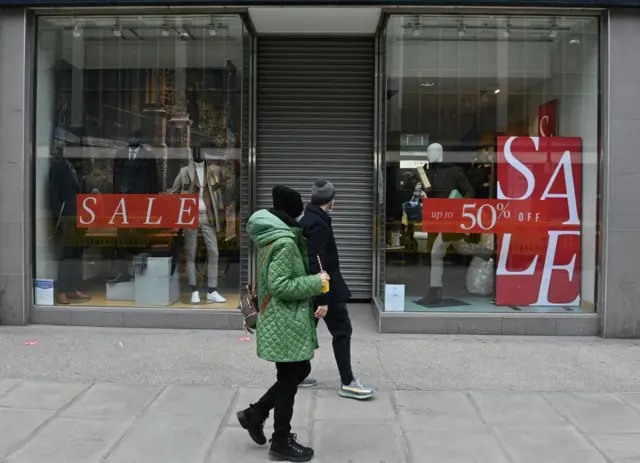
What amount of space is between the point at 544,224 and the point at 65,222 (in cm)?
586

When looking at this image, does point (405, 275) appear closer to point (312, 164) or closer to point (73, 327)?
point (312, 164)

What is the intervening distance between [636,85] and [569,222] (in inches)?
67.4

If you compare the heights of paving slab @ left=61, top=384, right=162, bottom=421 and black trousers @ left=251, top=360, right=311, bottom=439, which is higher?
black trousers @ left=251, top=360, right=311, bottom=439

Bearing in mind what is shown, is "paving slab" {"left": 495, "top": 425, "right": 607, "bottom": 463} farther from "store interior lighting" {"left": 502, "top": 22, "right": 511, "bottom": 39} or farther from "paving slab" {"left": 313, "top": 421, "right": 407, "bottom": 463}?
"store interior lighting" {"left": 502, "top": 22, "right": 511, "bottom": 39}

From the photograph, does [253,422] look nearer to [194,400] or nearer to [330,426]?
[330,426]

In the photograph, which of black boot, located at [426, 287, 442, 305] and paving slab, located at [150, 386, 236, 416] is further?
black boot, located at [426, 287, 442, 305]

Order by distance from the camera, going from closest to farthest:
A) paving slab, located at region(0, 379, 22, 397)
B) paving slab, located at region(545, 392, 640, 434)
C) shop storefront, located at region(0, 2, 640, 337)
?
paving slab, located at region(545, 392, 640, 434), paving slab, located at region(0, 379, 22, 397), shop storefront, located at region(0, 2, 640, 337)

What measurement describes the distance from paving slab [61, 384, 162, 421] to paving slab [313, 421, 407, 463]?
4.89 feet

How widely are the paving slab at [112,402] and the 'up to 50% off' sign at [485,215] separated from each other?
3.92 m

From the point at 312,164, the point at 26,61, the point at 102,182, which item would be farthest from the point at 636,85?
the point at 26,61

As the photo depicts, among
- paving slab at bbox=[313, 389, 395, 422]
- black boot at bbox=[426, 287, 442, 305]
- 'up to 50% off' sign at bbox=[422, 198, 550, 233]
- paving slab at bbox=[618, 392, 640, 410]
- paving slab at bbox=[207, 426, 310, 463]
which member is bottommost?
paving slab at bbox=[207, 426, 310, 463]

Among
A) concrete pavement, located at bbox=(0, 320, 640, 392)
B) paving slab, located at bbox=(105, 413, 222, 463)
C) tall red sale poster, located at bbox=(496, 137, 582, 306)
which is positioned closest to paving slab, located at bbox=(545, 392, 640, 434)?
concrete pavement, located at bbox=(0, 320, 640, 392)

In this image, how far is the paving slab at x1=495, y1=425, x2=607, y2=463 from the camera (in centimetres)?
441

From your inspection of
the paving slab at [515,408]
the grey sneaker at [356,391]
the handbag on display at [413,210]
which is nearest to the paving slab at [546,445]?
the paving slab at [515,408]
